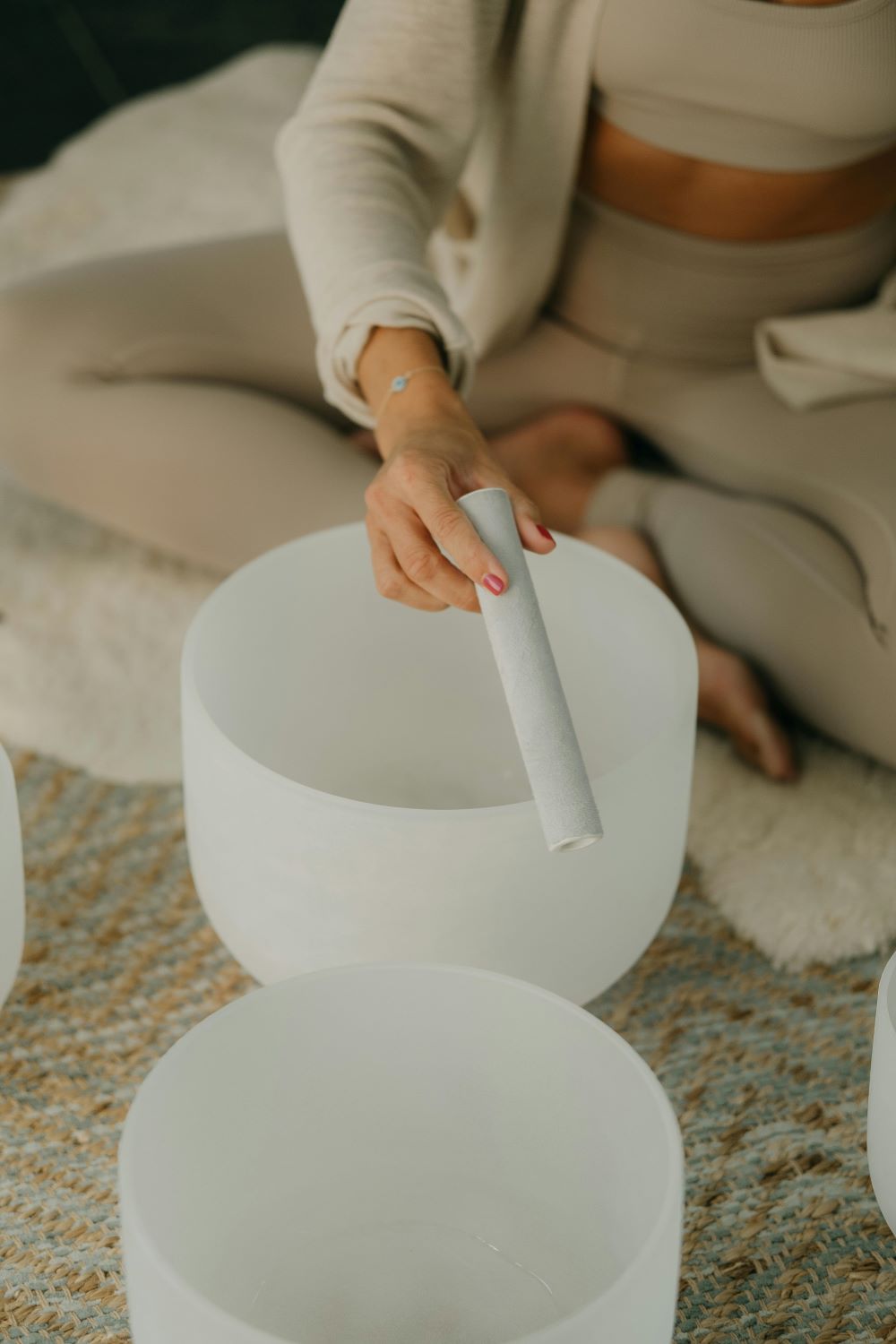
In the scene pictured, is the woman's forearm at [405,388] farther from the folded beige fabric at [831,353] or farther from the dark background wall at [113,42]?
the dark background wall at [113,42]

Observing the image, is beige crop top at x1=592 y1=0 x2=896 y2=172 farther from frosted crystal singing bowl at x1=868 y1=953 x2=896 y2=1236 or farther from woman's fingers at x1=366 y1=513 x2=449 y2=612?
frosted crystal singing bowl at x1=868 y1=953 x2=896 y2=1236

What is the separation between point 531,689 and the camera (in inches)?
26.4

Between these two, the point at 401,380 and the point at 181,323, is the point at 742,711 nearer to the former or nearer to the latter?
the point at 401,380

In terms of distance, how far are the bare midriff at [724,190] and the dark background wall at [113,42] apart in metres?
1.37

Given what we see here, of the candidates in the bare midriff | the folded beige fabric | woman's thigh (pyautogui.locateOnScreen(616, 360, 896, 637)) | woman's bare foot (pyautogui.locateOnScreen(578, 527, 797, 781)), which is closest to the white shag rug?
woman's bare foot (pyautogui.locateOnScreen(578, 527, 797, 781))

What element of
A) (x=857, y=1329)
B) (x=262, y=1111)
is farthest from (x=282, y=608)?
(x=857, y=1329)

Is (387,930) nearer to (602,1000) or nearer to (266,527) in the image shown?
(602,1000)

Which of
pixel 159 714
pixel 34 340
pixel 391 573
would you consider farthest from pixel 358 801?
pixel 34 340

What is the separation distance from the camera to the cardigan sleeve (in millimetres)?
876

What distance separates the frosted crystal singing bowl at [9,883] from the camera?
0.74 meters

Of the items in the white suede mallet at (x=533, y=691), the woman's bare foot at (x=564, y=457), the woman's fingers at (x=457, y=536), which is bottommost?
the woman's bare foot at (x=564, y=457)

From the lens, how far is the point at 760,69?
36.5 inches

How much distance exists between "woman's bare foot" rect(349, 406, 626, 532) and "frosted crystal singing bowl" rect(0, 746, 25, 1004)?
514 mm

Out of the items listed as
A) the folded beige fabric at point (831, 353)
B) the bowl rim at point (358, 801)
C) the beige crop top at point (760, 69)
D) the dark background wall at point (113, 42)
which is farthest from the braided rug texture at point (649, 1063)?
the dark background wall at point (113, 42)
